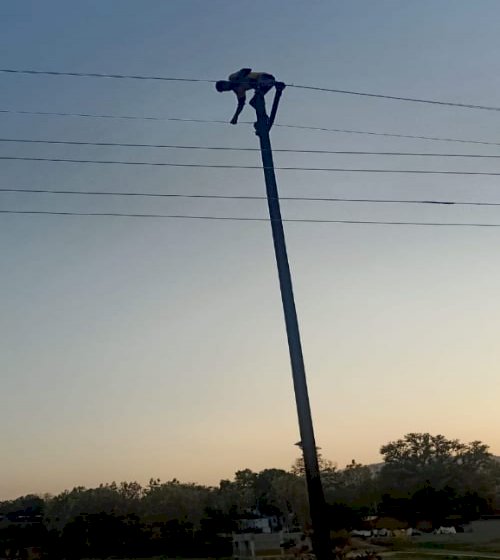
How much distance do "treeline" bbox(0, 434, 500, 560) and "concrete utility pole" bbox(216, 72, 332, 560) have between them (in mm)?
40678

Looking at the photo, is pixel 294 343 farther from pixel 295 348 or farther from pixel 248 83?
pixel 248 83

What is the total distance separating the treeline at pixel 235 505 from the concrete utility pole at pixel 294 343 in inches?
1601

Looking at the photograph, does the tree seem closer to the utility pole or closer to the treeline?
the treeline

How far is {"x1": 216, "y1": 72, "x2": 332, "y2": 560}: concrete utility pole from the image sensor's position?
36.5ft

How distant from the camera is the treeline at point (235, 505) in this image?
53125 millimetres

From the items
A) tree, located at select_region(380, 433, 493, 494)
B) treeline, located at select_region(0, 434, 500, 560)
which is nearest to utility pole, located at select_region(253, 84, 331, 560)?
treeline, located at select_region(0, 434, 500, 560)

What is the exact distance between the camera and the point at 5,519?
63.0 m

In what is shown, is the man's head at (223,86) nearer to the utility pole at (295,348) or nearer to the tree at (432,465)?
the utility pole at (295,348)

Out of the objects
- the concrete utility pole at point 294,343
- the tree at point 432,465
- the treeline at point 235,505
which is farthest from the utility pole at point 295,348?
the tree at point 432,465

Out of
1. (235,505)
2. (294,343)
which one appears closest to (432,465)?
(235,505)

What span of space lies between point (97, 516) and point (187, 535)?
36.0ft

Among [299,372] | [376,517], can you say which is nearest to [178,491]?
[376,517]

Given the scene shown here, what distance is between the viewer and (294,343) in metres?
12.2

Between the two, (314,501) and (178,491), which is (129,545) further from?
(314,501)
